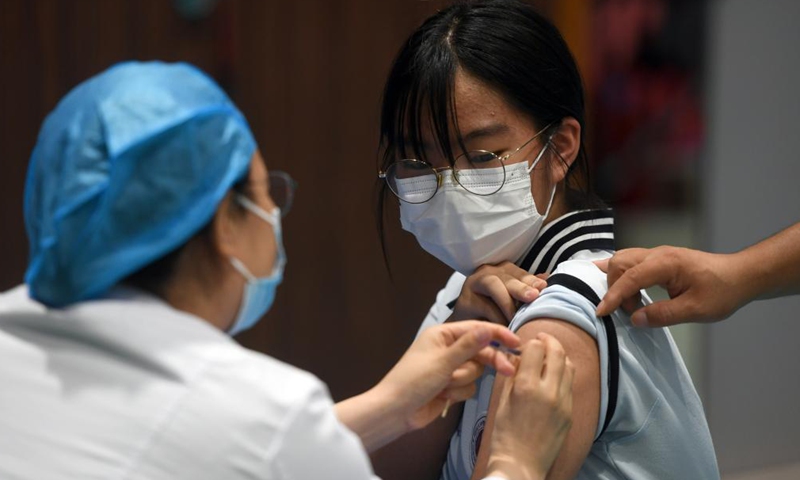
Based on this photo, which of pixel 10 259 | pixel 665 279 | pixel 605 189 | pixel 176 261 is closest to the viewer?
pixel 176 261

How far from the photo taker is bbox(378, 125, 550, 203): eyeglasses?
1.60 m

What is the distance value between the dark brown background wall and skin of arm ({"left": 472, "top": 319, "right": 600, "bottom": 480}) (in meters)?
1.99

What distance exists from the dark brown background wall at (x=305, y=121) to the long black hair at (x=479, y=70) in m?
1.67

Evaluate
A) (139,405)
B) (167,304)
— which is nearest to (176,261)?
(167,304)

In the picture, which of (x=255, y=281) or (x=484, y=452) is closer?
(x=255, y=281)

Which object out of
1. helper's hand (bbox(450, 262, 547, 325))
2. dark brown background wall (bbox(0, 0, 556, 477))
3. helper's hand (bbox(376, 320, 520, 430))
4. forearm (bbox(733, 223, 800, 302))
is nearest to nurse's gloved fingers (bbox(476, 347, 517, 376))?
helper's hand (bbox(376, 320, 520, 430))

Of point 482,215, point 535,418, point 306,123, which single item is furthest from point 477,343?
point 306,123

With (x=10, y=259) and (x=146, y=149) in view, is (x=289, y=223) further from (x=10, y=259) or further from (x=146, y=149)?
(x=146, y=149)

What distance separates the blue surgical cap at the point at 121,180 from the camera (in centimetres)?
109

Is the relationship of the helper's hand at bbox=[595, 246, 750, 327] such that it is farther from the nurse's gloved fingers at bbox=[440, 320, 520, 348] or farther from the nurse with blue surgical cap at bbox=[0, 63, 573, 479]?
the nurse with blue surgical cap at bbox=[0, 63, 573, 479]

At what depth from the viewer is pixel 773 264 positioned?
1601 mm

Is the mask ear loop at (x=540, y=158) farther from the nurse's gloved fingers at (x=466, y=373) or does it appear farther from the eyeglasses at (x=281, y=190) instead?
the eyeglasses at (x=281, y=190)

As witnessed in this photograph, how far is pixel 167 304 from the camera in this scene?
1.18m

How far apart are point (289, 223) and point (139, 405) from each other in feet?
7.83
